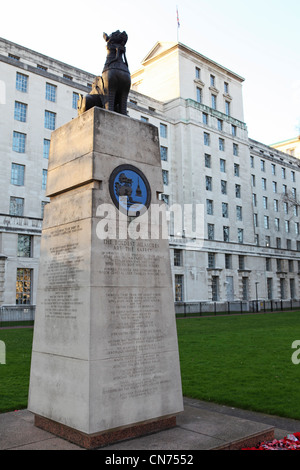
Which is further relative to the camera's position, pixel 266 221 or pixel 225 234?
pixel 266 221

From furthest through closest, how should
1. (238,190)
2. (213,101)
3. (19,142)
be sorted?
1. (238,190)
2. (213,101)
3. (19,142)

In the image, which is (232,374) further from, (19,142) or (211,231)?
(211,231)

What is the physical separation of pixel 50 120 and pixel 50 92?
308cm

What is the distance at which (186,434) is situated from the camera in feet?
19.2

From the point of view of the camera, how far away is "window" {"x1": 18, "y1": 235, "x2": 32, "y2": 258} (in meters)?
37.5

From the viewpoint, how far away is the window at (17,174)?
38719mm

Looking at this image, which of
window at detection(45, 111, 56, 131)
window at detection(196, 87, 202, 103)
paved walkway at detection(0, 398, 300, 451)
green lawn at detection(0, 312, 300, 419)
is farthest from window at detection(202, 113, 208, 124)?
paved walkway at detection(0, 398, 300, 451)

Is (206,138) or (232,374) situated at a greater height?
(206,138)

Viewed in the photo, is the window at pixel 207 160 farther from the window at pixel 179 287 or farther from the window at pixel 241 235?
the window at pixel 179 287

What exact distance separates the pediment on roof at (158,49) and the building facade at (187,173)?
15cm

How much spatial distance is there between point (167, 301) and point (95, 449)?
2.47 meters

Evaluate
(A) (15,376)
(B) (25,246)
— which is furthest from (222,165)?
(A) (15,376)

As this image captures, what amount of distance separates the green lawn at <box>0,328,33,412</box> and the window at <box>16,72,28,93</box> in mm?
29713

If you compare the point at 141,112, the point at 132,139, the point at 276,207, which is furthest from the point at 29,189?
the point at 276,207
